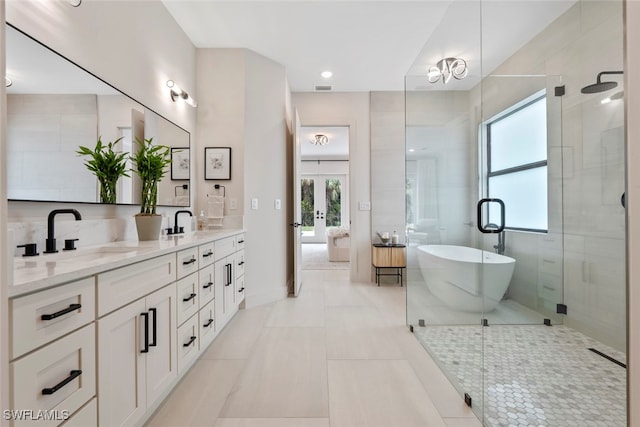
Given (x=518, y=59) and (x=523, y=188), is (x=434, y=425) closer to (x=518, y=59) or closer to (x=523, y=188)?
(x=523, y=188)

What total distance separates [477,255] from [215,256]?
198 centimetres

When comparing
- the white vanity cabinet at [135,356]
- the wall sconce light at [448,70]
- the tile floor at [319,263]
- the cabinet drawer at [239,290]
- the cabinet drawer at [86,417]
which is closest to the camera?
the cabinet drawer at [86,417]

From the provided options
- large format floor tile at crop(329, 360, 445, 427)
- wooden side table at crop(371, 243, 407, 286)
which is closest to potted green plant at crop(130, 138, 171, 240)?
large format floor tile at crop(329, 360, 445, 427)

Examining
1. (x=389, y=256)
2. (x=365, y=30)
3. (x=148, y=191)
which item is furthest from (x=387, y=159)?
(x=148, y=191)

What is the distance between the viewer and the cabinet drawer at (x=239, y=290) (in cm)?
268

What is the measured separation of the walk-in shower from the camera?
1.35 metres

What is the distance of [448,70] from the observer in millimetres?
2213

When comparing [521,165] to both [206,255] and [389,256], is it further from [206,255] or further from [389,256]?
[389,256]

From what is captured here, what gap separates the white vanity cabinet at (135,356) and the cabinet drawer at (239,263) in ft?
3.88

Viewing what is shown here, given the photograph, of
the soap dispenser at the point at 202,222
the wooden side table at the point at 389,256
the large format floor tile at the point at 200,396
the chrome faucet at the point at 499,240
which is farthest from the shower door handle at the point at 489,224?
the soap dispenser at the point at 202,222

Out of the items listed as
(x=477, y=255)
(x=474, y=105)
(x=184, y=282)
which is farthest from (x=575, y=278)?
(x=184, y=282)

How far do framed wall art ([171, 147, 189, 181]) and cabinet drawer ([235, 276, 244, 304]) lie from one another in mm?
1175

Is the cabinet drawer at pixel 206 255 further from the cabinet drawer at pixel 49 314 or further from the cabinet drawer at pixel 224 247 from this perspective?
the cabinet drawer at pixel 49 314

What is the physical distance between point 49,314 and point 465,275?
93.5 inches
